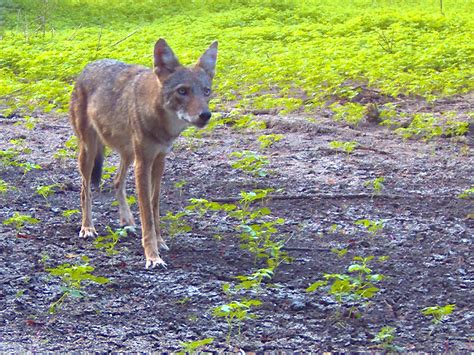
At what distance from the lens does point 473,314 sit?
5738mm

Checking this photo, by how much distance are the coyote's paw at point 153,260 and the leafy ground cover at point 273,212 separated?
0.30 ft

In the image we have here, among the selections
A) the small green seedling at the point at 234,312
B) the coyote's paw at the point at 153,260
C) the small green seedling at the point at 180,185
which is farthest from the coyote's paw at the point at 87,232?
the small green seedling at the point at 234,312

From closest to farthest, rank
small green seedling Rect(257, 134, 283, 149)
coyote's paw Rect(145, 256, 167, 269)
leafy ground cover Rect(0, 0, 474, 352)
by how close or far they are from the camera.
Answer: leafy ground cover Rect(0, 0, 474, 352), coyote's paw Rect(145, 256, 167, 269), small green seedling Rect(257, 134, 283, 149)

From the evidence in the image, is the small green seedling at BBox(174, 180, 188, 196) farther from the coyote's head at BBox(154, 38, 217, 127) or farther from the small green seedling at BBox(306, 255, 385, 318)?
the small green seedling at BBox(306, 255, 385, 318)

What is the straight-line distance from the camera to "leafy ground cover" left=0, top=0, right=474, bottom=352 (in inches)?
219

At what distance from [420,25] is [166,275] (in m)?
12.5

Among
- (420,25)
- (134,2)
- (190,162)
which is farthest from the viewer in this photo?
(134,2)

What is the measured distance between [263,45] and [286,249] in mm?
10180

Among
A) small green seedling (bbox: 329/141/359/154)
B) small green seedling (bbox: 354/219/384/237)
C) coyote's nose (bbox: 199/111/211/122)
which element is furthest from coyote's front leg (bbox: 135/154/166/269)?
small green seedling (bbox: 329/141/359/154)

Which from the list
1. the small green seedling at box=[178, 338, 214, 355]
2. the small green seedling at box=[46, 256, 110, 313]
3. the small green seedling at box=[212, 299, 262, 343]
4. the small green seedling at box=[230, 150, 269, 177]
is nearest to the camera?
the small green seedling at box=[178, 338, 214, 355]

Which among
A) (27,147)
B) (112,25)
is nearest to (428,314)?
(27,147)

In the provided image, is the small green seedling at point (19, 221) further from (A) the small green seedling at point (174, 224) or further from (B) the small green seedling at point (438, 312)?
(B) the small green seedling at point (438, 312)

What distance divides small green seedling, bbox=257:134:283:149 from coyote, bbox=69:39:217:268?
263cm

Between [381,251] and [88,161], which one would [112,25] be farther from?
[381,251]
